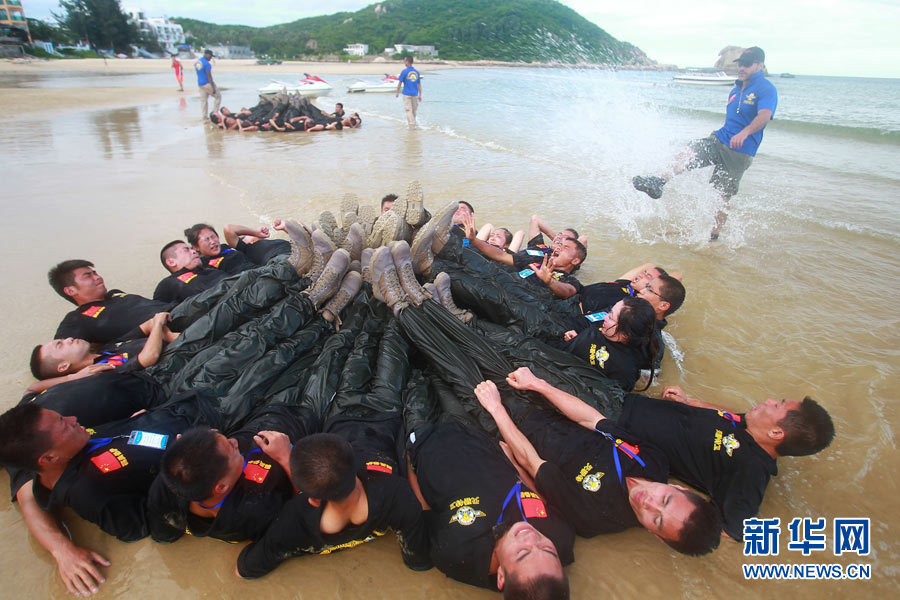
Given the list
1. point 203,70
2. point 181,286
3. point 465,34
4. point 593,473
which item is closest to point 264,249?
point 181,286

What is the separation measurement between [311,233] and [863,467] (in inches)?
173

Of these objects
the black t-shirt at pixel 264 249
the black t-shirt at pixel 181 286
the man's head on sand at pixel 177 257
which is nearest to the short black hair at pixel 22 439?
the black t-shirt at pixel 181 286

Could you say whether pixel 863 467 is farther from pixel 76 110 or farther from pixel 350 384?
pixel 76 110

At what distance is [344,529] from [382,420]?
88 centimetres

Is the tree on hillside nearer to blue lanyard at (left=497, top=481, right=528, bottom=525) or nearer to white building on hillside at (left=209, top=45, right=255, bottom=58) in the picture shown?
white building on hillside at (left=209, top=45, right=255, bottom=58)

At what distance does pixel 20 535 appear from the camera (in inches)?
95.3

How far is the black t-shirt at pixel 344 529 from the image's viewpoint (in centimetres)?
215

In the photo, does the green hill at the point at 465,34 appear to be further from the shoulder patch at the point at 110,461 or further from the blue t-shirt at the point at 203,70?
the shoulder patch at the point at 110,461

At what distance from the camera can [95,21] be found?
58094 millimetres

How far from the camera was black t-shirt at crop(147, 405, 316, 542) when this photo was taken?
2238mm

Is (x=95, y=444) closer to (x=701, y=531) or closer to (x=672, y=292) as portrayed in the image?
(x=701, y=531)

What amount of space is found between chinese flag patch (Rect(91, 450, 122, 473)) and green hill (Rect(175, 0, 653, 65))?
52.0 meters

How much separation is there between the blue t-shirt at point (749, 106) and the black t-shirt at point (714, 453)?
4.77 metres

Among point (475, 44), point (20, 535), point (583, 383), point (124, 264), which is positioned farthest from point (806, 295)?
point (475, 44)
